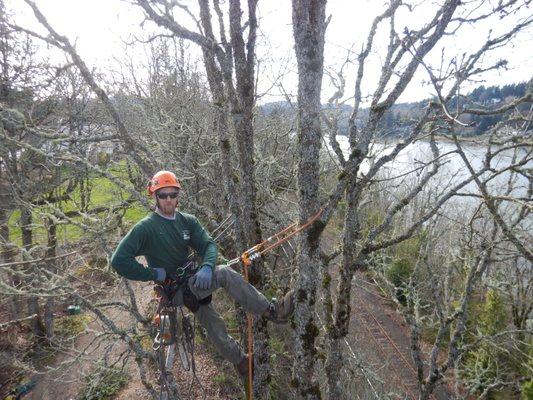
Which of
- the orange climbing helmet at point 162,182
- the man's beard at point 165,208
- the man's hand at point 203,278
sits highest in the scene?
the orange climbing helmet at point 162,182

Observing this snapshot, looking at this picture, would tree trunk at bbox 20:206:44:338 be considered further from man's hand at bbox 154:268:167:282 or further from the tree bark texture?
the tree bark texture

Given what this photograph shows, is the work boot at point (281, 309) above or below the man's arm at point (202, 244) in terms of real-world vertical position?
below

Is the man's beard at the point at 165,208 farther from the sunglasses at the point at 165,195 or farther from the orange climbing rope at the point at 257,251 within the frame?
the orange climbing rope at the point at 257,251

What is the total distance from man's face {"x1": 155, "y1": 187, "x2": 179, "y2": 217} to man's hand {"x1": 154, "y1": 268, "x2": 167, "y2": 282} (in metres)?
0.67

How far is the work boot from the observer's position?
14.1ft

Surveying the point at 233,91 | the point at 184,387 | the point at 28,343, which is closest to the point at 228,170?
the point at 233,91

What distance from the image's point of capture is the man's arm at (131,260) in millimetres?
4121

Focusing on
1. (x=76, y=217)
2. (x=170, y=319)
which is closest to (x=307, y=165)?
(x=170, y=319)

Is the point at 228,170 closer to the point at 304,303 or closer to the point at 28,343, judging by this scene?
the point at 304,303

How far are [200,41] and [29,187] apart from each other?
36.4 ft

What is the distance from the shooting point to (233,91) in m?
4.32

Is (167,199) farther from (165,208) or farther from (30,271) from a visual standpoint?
(30,271)

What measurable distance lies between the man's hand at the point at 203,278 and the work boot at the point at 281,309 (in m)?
0.77

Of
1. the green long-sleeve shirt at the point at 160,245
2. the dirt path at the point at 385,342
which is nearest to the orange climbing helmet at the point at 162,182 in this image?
the green long-sleeve shirt at the point at 160,245
